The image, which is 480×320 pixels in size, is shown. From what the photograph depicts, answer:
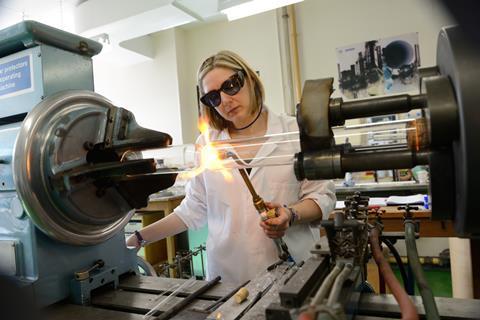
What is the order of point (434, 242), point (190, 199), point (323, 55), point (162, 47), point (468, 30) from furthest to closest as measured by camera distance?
point (162, 47)
point (323, 55)
point (434, 242)
point (190, 199)
point (468, 30)

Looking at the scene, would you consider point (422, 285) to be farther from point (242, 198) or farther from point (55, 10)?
point (55, 10)

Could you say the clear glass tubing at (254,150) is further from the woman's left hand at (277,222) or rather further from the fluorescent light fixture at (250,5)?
the fluorescent light fixture at (250,5)

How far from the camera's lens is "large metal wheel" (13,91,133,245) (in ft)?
2.61

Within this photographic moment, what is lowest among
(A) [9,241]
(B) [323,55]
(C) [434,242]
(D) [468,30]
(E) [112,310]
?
(C) [434,242]

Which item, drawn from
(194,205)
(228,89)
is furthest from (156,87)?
(228,89)

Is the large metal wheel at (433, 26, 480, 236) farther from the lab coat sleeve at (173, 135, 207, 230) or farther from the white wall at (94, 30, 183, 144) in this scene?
the white wall at (94, 30, 183, 144)

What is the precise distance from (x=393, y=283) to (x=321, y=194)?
2.26 ft

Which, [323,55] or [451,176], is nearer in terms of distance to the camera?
[451,176]

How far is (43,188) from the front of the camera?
0.80 m

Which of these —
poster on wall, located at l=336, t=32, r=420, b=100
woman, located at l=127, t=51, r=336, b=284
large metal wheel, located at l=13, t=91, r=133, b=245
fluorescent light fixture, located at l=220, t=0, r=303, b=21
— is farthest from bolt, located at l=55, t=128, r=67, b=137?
poster on wall, located at l=336, t=32, r=420, b=100

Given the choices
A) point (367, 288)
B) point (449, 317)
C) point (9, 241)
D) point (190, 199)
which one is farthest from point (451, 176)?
point (190, 199)

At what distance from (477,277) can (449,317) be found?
1.70 m

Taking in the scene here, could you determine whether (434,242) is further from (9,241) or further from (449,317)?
(9,241)

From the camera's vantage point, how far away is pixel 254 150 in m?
1.01
